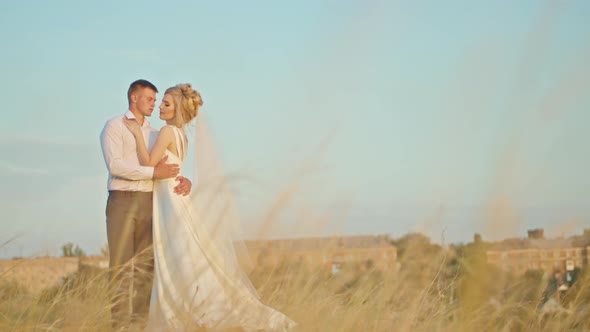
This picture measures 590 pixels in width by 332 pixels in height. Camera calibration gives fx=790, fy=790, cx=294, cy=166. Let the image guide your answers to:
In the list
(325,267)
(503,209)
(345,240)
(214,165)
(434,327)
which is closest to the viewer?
(503,209)

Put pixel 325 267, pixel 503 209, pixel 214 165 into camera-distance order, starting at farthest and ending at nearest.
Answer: pixel 214 165, pixel 325 267, pixel 503 209

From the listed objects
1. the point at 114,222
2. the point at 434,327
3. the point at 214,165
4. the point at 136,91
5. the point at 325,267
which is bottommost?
the point at 434,327

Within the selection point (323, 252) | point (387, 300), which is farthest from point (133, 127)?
point (387, 300)

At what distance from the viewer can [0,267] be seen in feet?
15.6

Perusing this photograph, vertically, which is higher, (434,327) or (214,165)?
(214,165)

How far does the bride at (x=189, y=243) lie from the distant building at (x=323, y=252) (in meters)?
0.50

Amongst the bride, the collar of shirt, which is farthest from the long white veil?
the collar of shirt

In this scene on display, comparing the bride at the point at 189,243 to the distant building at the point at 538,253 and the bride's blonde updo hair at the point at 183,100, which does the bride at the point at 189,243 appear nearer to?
the bride's blonde updo hair at the point at 183,100

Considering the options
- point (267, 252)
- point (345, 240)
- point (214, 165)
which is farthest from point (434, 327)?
point (214, 165)

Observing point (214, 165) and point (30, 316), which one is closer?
point (30, 316)

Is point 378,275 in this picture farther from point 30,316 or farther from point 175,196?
point 30,316

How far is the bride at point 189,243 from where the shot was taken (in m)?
5.62

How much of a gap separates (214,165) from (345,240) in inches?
88.4

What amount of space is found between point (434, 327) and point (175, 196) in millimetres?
2676
